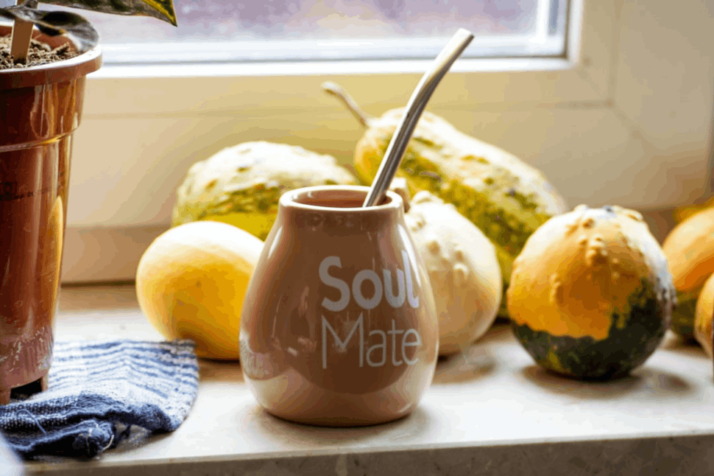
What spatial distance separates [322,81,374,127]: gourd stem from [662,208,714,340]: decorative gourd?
1.07ft

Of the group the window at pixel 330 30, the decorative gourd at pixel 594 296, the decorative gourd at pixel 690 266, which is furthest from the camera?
the window at pixel 330 30

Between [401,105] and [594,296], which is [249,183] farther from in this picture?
[594,296]

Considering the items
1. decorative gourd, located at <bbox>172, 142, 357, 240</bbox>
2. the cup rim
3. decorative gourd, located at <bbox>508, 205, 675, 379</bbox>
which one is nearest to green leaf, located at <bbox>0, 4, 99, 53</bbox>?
the cup rim

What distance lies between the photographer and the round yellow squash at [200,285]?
25.2 inches

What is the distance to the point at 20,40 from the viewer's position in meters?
0.50

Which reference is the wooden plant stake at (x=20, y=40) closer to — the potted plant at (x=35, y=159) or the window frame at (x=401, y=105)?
the potted plant at (x=35, y=159)

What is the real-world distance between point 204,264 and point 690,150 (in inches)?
22.6

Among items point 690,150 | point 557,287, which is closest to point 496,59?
point 690,150

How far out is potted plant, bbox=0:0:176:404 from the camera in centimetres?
48

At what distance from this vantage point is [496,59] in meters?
0.88

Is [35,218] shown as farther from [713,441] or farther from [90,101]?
[713,441]

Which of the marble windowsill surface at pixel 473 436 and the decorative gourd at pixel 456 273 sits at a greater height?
the decorative gourd at pixel 456 273

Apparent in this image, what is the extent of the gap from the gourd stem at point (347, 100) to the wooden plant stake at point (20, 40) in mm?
316

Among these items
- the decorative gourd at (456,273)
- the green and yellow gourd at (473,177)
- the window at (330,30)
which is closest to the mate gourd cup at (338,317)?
the decorative gourd at (456,273)
